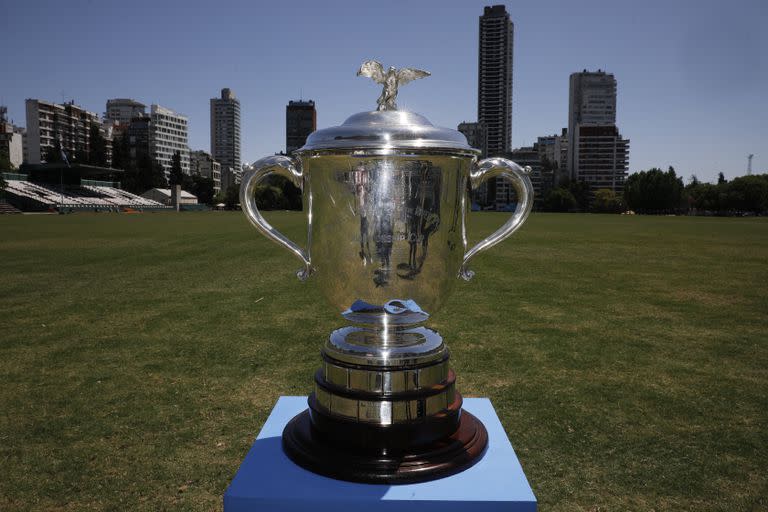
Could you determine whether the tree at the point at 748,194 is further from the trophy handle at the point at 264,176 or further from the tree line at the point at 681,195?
the trophy handle at the point at 264,176

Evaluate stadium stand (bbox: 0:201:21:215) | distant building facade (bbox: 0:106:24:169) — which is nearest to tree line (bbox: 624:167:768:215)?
stadium stand (bbox: 0:201:21:215)

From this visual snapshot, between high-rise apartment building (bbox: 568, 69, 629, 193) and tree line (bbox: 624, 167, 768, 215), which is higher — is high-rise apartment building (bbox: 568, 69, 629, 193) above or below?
above

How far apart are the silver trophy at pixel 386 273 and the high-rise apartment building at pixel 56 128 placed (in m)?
110

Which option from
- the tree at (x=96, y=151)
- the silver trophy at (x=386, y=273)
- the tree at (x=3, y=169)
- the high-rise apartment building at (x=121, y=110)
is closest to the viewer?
the silver trophy at (x=386, y=273)

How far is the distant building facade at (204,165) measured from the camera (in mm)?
138500

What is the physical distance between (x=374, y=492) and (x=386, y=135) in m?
0.88

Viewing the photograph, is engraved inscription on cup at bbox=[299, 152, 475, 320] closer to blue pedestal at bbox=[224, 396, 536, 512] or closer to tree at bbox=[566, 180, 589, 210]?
blue pedestal at bbox=[224, 396, 536, 512]

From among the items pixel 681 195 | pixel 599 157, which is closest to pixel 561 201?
pixel 681 195

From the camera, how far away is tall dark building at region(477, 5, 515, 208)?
136m

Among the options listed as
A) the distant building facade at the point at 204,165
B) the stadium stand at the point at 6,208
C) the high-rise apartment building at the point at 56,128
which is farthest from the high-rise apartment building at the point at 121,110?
the stadium stand at the point at 6,208

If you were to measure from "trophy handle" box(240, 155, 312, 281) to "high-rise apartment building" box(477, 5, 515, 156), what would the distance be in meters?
136

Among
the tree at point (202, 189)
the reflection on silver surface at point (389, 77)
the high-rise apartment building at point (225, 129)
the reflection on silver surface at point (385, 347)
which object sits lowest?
the reflection on silver surface at point (385, 347)

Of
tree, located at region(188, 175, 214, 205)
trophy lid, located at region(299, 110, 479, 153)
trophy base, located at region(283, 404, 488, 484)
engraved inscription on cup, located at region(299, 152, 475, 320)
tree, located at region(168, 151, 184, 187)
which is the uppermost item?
tree, located at region(168, 151, 184, 187)

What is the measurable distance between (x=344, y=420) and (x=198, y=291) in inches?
263
